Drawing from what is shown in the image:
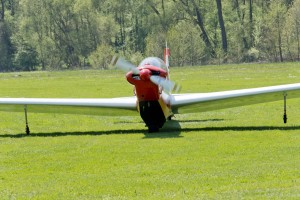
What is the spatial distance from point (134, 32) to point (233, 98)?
79.7 m

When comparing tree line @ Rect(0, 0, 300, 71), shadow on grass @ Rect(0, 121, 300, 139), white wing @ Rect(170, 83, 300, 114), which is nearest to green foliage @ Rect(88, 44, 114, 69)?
tree line @ Rect(0, 0, 300, 71)

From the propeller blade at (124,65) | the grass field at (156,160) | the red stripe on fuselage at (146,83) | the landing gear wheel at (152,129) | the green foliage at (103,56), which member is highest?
the propeller blade at (124,65)

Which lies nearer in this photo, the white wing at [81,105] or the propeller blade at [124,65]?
the propeller blade at [124,65]

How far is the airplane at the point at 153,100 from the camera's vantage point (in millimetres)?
15945

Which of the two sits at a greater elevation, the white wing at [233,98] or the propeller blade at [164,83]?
the propeller blade at [164,83]

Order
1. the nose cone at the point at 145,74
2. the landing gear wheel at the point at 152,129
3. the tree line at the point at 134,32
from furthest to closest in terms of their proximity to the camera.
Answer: the tree line at the point at 134,32 → the landing gear wheel at the point at 152,129 → the nose cone at the point at 145,74

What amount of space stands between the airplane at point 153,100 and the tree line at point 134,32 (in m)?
55.7

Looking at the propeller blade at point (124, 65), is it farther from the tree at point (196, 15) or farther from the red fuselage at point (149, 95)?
the tree at point (196, 15)

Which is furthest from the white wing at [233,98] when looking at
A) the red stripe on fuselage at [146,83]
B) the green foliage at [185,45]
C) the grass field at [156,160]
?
the green foliage at [185,45]

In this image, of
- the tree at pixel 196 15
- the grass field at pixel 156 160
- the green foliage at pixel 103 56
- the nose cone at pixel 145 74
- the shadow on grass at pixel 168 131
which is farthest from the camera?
the tree at pixel 196 15

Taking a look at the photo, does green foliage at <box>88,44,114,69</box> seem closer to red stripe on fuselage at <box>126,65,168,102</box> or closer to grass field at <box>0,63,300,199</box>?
grass field at <box>0,63,300,199</box>

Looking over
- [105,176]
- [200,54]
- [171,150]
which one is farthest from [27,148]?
[200,54]

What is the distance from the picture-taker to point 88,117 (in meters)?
23.1

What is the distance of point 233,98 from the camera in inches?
680
